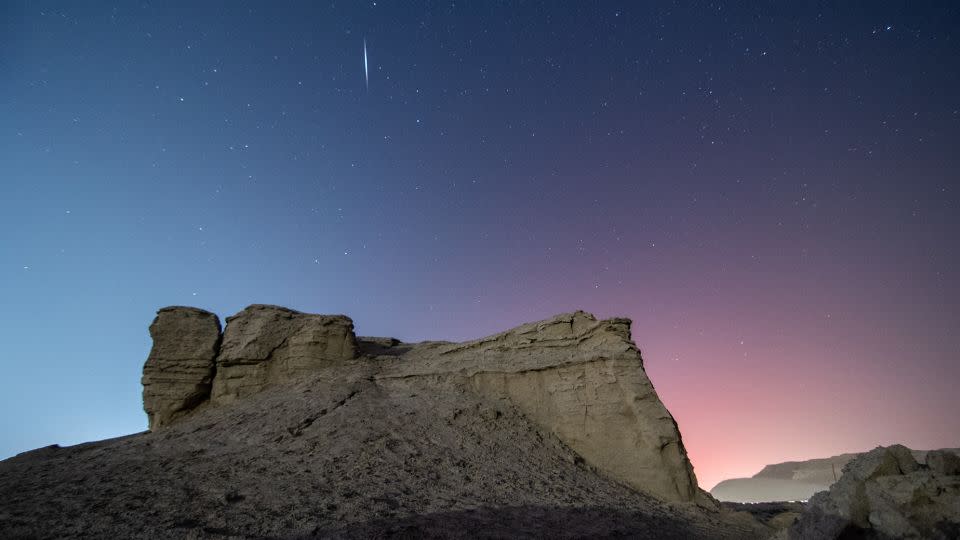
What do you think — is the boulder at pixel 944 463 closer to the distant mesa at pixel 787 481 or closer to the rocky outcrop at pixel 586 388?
the rocky outcrop at pixel 586 388

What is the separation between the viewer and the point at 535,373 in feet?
55.5

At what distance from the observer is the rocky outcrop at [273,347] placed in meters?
17.7

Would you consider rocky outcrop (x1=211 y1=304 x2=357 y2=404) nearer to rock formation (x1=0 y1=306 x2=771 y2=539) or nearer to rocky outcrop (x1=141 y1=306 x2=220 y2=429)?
rock formation (x1=0 y1=306 x2=771 y2=539)

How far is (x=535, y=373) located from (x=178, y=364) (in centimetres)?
1429

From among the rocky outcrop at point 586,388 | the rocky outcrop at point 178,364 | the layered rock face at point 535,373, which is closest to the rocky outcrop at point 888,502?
the rocky outcrop at point 586,388

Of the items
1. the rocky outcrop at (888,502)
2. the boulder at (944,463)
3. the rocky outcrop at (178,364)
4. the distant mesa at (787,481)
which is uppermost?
the rocky outcrop at (178,364)

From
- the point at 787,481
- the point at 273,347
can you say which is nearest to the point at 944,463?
the point at 273,347

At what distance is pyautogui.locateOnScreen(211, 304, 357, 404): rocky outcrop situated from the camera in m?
17.7

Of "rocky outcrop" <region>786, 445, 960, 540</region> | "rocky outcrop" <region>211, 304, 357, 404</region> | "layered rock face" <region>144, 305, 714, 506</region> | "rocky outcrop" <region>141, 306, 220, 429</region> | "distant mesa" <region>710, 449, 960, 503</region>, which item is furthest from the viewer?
"distant mesa" <region>710, 449, 960, 503</region>

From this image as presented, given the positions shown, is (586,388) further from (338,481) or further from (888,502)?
(888,502)

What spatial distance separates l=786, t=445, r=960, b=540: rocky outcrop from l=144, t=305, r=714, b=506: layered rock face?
769cm

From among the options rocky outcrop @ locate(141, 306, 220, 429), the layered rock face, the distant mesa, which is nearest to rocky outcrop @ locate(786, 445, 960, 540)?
the layered rock face

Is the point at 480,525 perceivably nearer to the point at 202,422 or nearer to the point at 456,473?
the point at 456,473

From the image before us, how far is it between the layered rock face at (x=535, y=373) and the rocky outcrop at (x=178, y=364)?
15 cm
